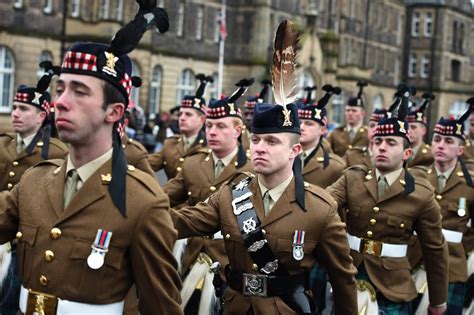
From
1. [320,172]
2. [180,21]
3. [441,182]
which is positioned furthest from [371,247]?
[180,21]

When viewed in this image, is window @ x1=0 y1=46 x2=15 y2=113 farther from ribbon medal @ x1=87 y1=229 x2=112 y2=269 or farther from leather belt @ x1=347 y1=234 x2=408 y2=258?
ribbon medal @ x1=87 y1=229 x2=112 y2=269

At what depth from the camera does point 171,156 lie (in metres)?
12.1

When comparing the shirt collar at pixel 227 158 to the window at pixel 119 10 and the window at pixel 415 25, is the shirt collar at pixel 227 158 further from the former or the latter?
the window at pixel 415 25

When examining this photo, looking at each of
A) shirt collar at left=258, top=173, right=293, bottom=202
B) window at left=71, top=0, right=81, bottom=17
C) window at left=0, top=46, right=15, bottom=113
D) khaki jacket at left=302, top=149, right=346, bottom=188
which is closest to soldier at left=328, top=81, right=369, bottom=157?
khaki jacket at left=302, top=149, right=346, bottom=188

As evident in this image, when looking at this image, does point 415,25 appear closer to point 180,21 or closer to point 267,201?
point 180,21

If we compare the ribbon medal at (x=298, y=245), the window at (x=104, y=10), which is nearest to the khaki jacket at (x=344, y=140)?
the ribbon medal at (x=298, y=245)

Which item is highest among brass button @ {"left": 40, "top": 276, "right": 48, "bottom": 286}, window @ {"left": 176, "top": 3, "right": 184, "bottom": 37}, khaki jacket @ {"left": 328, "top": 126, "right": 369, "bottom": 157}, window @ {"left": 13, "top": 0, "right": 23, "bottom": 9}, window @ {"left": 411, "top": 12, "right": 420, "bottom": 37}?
window @ {"left": 411, "top": 12, "right": 420, "bottom": 37}

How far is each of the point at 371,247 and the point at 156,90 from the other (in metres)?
40.8

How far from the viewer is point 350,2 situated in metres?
71.2

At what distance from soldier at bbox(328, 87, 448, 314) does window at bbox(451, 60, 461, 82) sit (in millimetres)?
84007

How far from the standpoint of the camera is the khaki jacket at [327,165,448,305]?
7785 mm

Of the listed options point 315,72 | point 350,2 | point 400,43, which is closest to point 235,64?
point 315,72

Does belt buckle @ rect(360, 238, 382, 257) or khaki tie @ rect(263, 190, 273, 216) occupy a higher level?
khaki tie @ rect(263, 190, 273, 216)

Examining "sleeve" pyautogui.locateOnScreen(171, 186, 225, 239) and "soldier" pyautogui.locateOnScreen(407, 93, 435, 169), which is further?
"soldier" pyautogui.locateOnScreen(407, 93, 435, 169)
